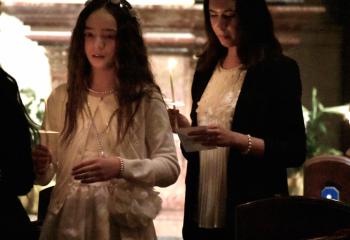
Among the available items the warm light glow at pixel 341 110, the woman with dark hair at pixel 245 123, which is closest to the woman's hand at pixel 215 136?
the woman with dark hair at pixel 245 123

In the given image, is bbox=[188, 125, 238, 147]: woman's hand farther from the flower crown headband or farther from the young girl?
the flower crown headband

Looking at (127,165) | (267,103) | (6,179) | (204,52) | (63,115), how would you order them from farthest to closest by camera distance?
1. (204,52)
2. (267,103)
3. (63,115)
4. (127,165)
5. (6,179)

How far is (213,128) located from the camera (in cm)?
279

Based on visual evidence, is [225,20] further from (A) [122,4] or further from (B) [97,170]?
(B) [97,170]

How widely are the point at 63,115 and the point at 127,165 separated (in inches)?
13.7

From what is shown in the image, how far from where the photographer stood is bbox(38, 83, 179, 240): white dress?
2535mm

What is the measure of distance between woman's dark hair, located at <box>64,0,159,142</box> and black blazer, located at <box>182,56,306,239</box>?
441 millimetres

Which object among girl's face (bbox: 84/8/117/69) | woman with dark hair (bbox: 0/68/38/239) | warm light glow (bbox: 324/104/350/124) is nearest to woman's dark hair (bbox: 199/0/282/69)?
girl's face (bbox: 84/8/117/69)

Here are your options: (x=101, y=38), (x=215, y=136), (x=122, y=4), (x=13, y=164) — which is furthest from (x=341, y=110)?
(x=13, y=164)

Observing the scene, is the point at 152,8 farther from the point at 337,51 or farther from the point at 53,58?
the point at 337,51

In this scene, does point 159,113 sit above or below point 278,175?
above

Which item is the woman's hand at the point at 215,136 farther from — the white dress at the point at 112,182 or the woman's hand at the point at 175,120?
the woman's hand at the point at 175,120

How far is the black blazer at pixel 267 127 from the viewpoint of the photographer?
2.93 meters

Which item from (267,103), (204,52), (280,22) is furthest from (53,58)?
(267,103)
